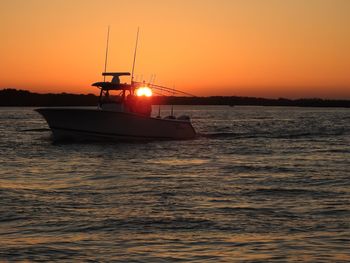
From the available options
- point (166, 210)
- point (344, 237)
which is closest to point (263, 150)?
point (166, 210)

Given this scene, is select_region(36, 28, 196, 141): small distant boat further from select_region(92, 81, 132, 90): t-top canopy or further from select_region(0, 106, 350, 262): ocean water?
select_region(0, 106, 350, 262): ocean water

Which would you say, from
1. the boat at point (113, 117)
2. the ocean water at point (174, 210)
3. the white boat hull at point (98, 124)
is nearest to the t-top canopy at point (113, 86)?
the boat at point (113, 117)

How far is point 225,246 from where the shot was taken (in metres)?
9.95

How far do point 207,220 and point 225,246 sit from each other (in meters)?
2.15

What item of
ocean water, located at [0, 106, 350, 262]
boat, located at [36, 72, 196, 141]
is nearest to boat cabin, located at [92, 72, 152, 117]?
boat, located at [36, 72, 196, 141]

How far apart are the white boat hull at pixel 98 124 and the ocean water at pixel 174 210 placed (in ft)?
26.4

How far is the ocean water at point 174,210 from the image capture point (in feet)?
31.8

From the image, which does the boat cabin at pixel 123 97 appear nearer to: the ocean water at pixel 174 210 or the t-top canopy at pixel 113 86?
the t-top canopy at pixel 113 86

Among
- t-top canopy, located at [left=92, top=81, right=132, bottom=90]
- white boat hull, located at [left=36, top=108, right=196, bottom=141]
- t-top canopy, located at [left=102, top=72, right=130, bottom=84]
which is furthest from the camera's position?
t-top canopy, located at [left=102, top=72, right=130, bottom=84]

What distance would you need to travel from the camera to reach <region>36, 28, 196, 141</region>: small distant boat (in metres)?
34.0

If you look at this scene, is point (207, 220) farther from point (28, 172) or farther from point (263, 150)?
point (263, 150)

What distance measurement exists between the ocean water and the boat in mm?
8150

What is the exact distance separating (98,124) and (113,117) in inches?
39.4

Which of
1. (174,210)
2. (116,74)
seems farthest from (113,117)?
(174,210)
